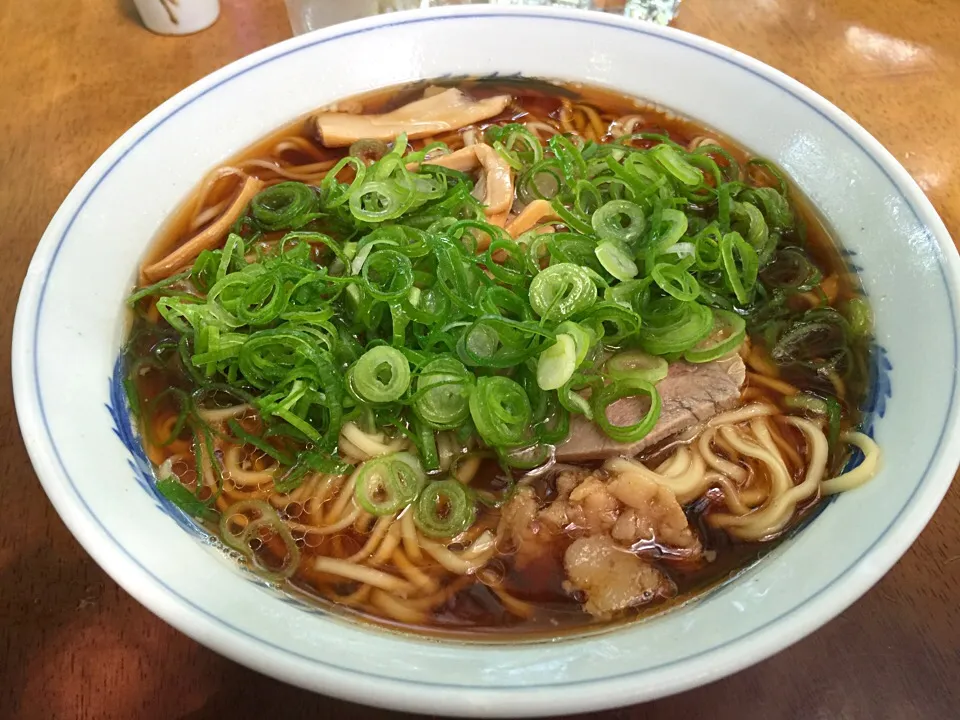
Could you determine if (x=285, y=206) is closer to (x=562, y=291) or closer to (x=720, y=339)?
(x=562, y=291)

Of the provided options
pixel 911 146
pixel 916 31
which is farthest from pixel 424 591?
pixel 916 31

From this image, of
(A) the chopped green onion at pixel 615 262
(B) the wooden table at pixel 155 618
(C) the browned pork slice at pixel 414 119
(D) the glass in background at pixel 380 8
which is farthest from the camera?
(D) the glass in background at pixel 380 8

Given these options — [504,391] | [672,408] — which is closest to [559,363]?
[504,391]

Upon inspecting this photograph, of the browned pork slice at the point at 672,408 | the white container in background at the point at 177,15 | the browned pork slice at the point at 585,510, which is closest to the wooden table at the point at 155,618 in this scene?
the white container in background at the point at 177,15

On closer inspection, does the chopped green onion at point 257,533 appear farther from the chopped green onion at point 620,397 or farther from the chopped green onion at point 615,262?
the chopped green onion at point 615,262

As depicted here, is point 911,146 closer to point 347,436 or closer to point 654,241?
point 654,241

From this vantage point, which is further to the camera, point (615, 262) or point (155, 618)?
point (615, 262)
